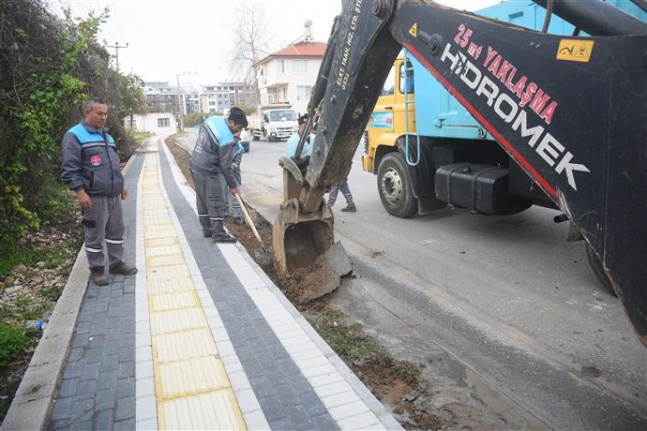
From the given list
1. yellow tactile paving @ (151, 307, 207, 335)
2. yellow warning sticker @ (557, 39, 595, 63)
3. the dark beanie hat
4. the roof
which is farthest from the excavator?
the roof

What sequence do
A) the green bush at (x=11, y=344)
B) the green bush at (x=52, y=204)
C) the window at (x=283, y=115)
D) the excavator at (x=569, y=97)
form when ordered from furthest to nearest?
1. the window at (x=283, y=115)
2. the green bush at (x=52, y=204)
3. the green bush at (x=11, y=344)
4. the excavator at (x=569, y=97)

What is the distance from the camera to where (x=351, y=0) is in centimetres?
365

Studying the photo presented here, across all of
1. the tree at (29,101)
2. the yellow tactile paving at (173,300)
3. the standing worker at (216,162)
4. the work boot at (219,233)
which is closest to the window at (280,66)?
the tree at (29,101)

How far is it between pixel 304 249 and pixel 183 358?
2250mm

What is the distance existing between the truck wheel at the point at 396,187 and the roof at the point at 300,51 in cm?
4785

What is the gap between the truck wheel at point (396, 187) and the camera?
7281 mm

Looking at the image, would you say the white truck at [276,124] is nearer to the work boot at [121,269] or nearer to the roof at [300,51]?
the work boot at [121,269]

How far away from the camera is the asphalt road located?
9.57 feet

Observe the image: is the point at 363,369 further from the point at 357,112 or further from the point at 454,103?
the point at 454,103

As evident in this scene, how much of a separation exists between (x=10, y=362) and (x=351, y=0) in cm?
378

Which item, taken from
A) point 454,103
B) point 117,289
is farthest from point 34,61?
point 454,103

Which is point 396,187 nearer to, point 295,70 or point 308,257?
point 308,257

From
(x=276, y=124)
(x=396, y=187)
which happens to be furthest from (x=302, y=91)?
(x=396, y=187)

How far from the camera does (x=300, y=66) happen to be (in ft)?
176
